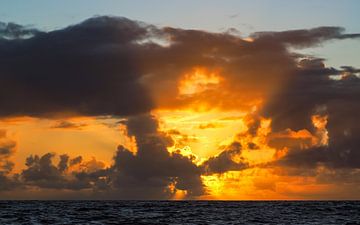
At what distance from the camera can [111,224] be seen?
81.9 meters

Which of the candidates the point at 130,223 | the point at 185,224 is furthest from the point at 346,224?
the point at 130,223

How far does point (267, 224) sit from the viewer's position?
87.8 meters

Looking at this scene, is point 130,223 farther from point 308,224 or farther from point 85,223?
point 308,224

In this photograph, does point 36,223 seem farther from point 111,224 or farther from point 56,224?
point 111,224

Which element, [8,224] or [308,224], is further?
[308,224]

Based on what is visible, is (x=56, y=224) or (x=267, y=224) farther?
(x=267, y=224)

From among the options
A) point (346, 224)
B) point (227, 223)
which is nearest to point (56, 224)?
point (227, 223)

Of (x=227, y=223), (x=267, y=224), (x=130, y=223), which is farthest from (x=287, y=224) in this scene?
(x=130, y=223)

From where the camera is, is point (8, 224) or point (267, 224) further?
point (267, 224)

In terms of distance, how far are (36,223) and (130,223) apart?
12975 millimetres

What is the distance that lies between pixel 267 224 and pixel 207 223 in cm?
892

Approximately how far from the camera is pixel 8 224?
78688 millimetres

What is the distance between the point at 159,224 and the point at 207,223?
8.44 metres

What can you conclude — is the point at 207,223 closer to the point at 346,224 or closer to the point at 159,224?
the point at 159,224
